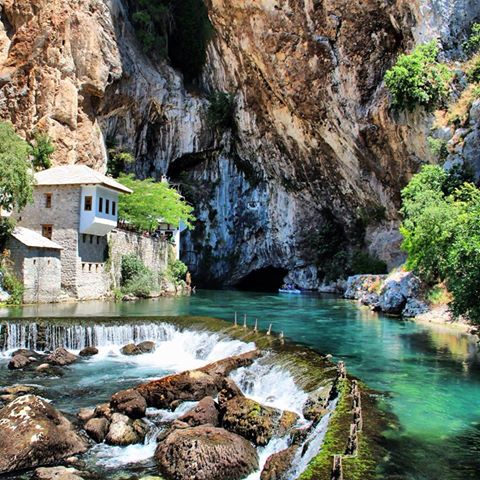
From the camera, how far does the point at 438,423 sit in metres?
10.6

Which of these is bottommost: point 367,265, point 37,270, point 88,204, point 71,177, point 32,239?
point 37,270

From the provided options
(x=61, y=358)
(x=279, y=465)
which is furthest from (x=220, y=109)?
(x=279, y=465)

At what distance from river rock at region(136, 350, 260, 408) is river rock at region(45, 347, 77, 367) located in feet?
14.9

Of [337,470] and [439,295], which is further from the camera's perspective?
[439,295]

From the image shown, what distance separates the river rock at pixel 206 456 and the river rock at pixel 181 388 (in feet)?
A: 8.89

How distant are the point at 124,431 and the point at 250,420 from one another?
253 cm

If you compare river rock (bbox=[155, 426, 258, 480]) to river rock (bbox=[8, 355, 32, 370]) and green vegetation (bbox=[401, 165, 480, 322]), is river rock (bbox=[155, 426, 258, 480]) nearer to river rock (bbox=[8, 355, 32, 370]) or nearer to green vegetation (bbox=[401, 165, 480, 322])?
river rock (bbox=[8, 355, 32, 370])

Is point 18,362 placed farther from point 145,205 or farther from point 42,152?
point 145,205

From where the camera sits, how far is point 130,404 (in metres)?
11.8

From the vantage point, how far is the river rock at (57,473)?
28.5 ft

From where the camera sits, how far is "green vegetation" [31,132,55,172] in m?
33.6

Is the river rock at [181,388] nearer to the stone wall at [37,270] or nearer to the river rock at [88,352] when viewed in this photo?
the river rock at [88,352]

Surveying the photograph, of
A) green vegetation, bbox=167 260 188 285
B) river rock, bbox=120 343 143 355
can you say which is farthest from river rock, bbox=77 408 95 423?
green vegetation, bbox=167 260 188 285

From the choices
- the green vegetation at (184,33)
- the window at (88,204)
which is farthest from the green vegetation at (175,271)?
the green vegetation at (184,33)
